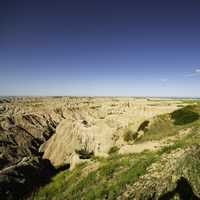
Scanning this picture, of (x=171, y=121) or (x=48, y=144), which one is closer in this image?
(x=171, y=121)

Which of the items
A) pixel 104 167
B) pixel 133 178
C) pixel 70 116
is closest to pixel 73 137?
pixel 104 167

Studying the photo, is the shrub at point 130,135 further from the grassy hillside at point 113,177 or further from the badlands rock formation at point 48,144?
the grassy hillside at point 113,177

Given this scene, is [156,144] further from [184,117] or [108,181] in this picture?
[184,117]

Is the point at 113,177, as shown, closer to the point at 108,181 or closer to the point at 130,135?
the point at 108,181

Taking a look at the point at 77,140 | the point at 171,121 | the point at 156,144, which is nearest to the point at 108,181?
the point at 156,144

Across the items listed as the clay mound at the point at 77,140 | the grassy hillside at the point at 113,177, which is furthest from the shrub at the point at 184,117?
the clay mound at the point at 77,140

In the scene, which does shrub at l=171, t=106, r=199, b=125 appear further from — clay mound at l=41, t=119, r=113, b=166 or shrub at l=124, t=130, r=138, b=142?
clay mound at l=41, t=119, r=113, b=166

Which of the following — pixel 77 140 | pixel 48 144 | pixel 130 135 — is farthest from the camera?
pixel 48 144

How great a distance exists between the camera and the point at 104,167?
49.1ft

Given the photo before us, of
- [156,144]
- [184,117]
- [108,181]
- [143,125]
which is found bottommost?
[108,181]

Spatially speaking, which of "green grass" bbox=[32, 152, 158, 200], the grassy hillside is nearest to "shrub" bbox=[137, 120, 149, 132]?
the grassy hillside

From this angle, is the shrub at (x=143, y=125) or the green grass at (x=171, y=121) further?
the shrub at (x=143, y=125)

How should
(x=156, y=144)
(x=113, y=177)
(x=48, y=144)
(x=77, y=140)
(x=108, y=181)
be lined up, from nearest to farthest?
(x=108, y=181)
(x=113, y=177)
(x=156, y=144)
(x=77, y=140)
(x=48, y=144)

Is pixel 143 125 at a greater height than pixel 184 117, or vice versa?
pixel 184 117
